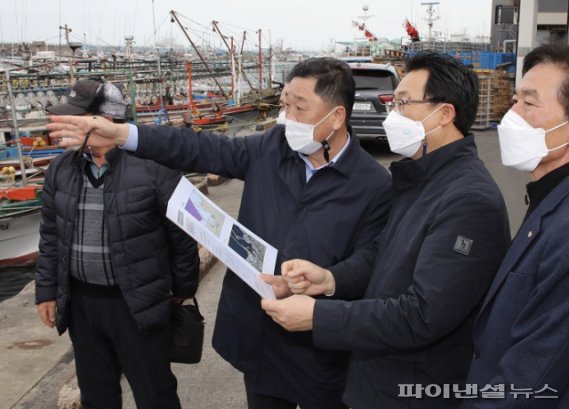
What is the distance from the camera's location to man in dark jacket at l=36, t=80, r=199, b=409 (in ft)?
8.96

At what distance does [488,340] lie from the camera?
1608mm

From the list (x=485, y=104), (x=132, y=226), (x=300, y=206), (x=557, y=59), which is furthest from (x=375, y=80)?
(x=557, y=59)

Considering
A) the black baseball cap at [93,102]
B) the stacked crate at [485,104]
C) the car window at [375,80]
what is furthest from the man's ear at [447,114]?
the stacked crate at [485,104]

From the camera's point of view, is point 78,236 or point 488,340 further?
point 78,236

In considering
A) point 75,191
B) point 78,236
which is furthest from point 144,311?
point 75,191

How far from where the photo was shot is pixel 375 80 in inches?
418

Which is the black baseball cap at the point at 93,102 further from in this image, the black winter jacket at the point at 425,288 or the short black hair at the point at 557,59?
the short black hair at the point at 557,59

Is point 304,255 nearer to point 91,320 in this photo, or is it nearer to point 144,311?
point 144,311

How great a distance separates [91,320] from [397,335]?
1.70 m

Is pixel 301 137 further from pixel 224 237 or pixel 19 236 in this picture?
pixel 19 236

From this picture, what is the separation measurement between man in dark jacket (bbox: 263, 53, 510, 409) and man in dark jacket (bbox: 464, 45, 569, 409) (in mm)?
106

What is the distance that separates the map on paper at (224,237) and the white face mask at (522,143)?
0.93 meters

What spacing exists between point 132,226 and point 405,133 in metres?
1.41

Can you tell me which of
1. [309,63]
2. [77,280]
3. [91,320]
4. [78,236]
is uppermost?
[309,63]
